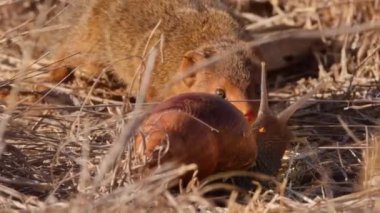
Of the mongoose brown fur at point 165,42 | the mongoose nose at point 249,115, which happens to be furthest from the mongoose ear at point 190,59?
the mongoose nose at point 249,115

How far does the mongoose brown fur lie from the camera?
4.81 m

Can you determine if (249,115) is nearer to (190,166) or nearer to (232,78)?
(232,78)

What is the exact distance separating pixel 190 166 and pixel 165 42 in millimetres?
2252

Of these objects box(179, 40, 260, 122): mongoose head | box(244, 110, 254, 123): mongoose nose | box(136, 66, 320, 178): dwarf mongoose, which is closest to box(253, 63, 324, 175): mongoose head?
box(136, 66, 320, 178): dwarf mongoose

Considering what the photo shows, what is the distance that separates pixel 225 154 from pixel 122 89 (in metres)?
2.40

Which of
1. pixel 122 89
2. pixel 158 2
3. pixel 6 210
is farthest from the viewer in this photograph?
pixel 122 89

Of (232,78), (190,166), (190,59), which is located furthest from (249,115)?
(190,166)

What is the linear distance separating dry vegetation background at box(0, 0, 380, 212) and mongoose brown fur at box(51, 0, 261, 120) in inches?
5.1

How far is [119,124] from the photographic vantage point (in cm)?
388

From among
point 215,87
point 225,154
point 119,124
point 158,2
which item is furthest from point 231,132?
point 158,2

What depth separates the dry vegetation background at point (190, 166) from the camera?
3105 mm

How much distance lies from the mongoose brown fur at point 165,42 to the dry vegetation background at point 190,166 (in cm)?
13

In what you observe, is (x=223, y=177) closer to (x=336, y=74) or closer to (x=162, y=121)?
(x=162, y=121)

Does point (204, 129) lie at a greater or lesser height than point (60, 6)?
lesser
